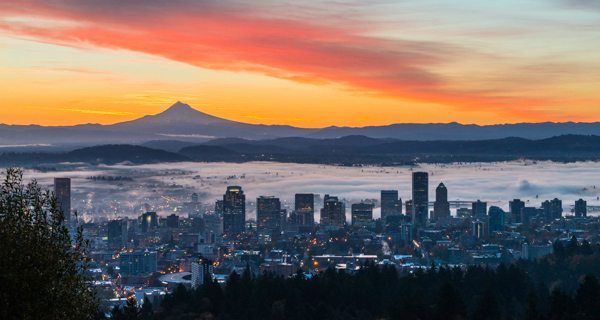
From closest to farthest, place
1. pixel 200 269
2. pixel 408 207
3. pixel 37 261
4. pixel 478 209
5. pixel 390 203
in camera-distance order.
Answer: pixel 37 261 < pixel 200 269 < pixel 478 209 < pixel 408 207 < pixel 390 203

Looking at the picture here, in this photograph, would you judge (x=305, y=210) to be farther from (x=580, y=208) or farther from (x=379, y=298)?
(x=379, y=298)

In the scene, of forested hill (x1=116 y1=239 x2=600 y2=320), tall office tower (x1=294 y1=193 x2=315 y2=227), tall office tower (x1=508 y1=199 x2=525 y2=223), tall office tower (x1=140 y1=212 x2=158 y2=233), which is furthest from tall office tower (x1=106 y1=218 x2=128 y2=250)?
forested hill (x1=116 y1=239 x2=600 y2=320)

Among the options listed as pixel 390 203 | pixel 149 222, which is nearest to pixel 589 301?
pixel 149 222

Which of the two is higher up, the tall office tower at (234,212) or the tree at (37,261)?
the tree at (37,261)

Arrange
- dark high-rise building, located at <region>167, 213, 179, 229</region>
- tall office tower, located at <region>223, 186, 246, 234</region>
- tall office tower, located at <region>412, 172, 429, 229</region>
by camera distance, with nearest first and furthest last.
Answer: dark high-rise building, located at <region>167, 213, 179, 229</region> < tall office tower, located at <region>223, 186, 246, 234</region> < tall office tower, located at <region>412, 172, 429, 229</region>

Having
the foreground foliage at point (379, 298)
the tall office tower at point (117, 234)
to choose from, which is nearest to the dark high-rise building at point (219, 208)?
the tall office tower at point (117, 234)

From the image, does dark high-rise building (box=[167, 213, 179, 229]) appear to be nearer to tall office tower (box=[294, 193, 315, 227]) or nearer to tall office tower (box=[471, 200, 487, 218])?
tall office tower (box=[294, 193, 315, 227])

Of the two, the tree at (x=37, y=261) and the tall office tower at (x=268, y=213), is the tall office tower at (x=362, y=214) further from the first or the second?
the tree at (x=37, y=261)
